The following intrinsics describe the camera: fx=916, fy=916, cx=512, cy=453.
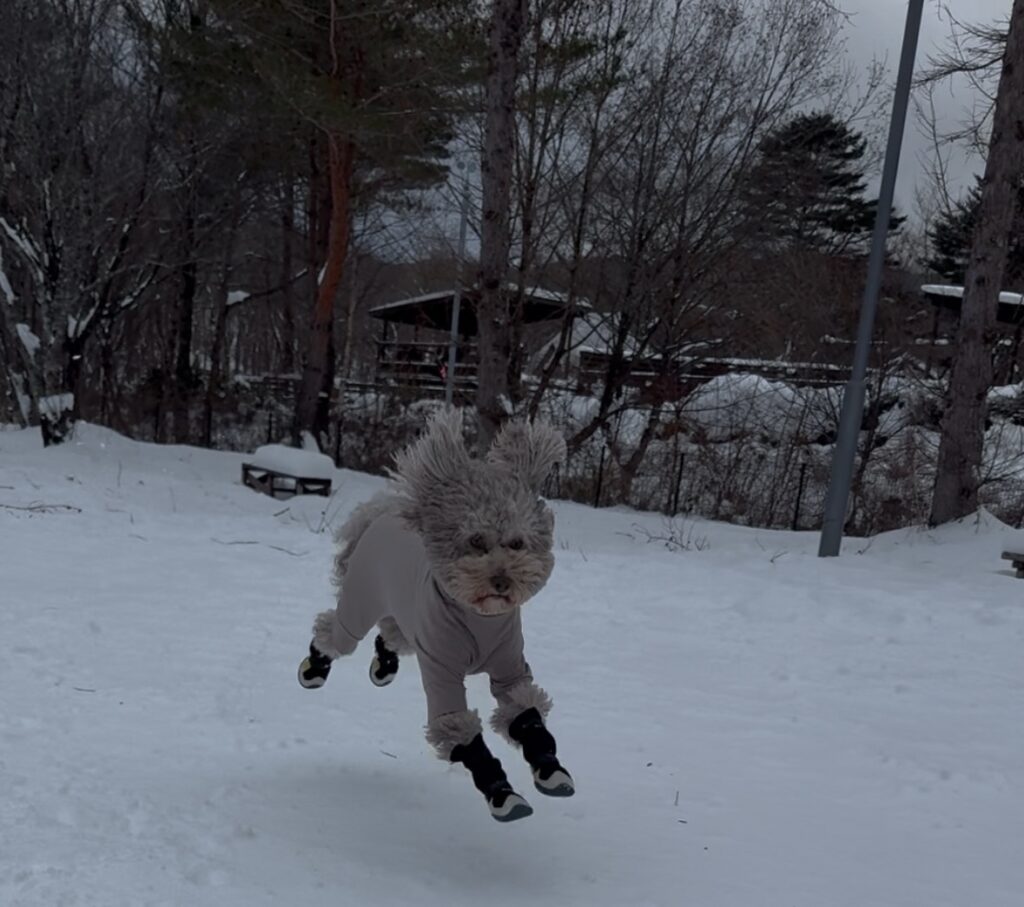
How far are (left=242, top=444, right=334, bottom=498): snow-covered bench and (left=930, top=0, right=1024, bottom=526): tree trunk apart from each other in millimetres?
8260

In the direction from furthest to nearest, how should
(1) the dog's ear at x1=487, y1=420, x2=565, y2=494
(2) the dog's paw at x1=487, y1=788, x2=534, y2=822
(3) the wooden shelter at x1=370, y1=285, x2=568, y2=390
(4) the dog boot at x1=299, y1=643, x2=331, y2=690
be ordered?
(3) the wooden shelter at x1=370, y1=285, x2=568, y2=390
(4) the dog boot at x1=299, y1=643, x2=331, y2=690
(1) the dog's ear at x1=487, y1=420, x2=565, y2=494
(2) the dog's paw at x1=487, y1=788, x2=534, y2=822

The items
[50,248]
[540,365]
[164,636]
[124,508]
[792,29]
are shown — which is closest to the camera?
[164,636]

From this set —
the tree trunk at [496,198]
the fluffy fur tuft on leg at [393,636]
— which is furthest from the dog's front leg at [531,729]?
the tree trunk at [496,198]

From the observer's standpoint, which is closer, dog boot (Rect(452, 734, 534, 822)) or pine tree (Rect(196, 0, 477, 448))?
dog boot (Rect(452, 734, 534, 822))

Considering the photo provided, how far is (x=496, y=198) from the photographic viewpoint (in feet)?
33.8

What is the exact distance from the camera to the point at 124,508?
10.0 metres

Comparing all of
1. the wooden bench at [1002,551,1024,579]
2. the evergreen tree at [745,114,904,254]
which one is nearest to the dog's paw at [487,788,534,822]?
the wooden bench at [1002,551,1024,579]

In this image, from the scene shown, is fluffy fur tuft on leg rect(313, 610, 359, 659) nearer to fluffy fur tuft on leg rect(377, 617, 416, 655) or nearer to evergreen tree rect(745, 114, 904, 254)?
fluffy fur tuft on leg rect(377, 617, 416, 655)

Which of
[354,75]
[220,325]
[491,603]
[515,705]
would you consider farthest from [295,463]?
[220,325]

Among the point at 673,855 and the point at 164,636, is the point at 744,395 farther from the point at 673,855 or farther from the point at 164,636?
the point at 673,855

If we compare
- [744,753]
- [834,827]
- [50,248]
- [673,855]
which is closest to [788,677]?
[744,753]

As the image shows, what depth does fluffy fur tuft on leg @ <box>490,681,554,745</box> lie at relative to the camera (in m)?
2.96

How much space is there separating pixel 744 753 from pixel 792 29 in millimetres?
16489

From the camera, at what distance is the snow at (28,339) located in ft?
43.8
